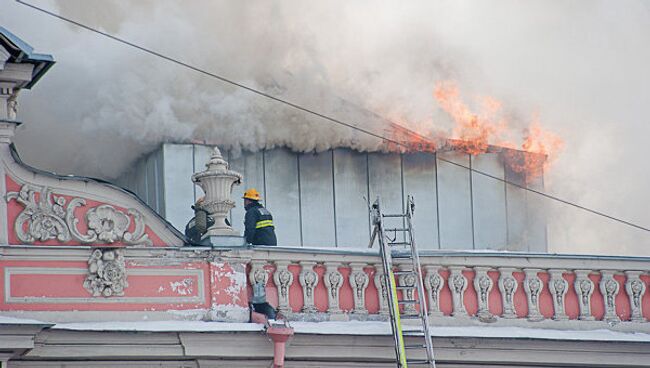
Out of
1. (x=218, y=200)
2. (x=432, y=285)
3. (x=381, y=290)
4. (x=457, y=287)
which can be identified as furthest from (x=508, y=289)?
(x=218, y=200)

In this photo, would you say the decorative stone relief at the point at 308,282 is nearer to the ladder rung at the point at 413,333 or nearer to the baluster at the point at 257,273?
the baluster at the point at 257,273

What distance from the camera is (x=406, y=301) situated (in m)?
22.4

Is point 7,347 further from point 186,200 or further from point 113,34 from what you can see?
point 113,34

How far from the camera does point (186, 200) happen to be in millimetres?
27312

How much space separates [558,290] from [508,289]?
627 millimetres

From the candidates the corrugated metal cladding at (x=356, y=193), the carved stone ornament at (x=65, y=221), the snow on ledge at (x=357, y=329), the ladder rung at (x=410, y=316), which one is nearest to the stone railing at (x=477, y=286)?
the snow on ledge at (x=357, y=329)

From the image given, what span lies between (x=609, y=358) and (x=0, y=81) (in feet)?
24.8

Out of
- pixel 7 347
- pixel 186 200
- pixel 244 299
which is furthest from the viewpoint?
pixel 186 200

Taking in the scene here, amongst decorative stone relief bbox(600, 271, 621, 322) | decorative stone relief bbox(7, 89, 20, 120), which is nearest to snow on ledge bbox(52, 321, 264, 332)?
decorative stone relief bbox(7, 89, 20, 120)

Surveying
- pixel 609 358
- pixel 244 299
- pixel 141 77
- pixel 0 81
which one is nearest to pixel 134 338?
pixel 244 299

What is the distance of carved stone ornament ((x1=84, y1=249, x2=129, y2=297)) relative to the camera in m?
21.5

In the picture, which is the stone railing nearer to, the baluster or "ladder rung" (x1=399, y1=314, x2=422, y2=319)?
the baluster

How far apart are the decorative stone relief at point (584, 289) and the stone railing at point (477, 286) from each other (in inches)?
0.5

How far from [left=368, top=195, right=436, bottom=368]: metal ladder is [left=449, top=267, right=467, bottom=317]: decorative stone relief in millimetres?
431
